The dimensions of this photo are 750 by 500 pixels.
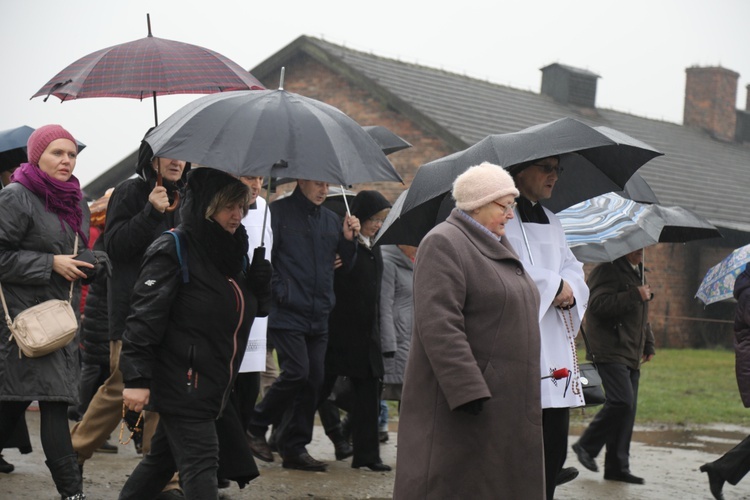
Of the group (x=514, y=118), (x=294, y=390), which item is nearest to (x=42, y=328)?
(x=294, y=390)

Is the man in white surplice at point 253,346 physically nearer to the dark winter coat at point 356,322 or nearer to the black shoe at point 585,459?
the dark winter coat at point 356,322

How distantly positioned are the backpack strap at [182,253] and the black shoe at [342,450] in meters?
4.00

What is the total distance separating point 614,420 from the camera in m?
8.47

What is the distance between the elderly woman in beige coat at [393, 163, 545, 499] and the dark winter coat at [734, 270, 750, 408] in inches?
122

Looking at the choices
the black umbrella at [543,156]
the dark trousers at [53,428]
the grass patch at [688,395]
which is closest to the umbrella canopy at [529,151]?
the black umbrella at [543,156]

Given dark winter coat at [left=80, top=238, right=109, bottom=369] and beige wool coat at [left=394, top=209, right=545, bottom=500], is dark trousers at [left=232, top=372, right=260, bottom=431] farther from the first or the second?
beige wool coat at [left=394, top=209, right=545, bottom=500]

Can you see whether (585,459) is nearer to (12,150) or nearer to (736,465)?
(736,465)

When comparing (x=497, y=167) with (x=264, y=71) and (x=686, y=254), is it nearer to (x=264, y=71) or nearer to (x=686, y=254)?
(x=264, y=71)

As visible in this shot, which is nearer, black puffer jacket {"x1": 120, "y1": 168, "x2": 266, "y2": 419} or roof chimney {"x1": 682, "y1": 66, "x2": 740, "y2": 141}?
black puffer jacket {"x1": 120, "y1": 168, "x2": 266, "y2": 419}

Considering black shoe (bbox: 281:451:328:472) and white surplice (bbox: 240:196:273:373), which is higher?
white surplice (bbox: 240:196:273:373)

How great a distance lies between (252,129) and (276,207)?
2758 millimetres

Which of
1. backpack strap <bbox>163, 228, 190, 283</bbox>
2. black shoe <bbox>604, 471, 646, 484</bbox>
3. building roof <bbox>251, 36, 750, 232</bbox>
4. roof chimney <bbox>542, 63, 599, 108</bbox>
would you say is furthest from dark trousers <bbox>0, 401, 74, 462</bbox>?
roof chimney <bbox>542, 63, 599, 108</bbox>

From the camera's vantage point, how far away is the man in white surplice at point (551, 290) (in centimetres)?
571

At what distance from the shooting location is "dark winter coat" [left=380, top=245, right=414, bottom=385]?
340 inches
